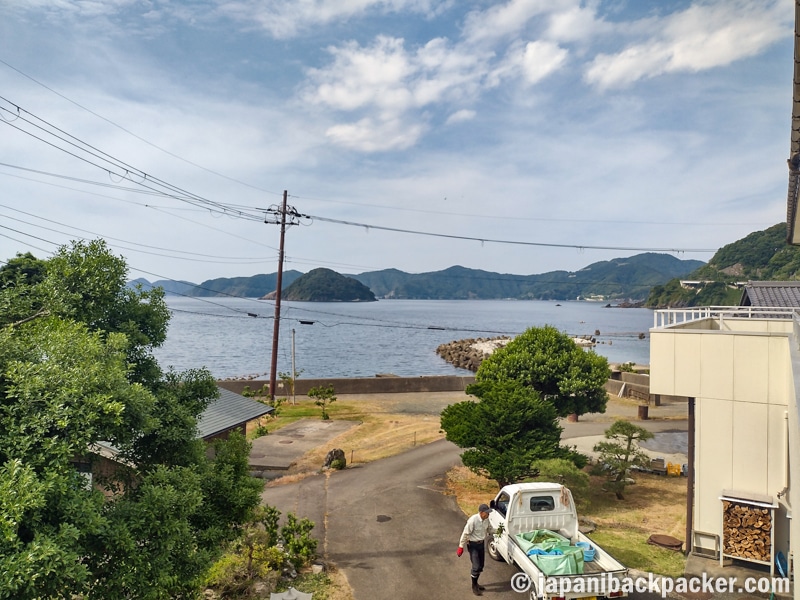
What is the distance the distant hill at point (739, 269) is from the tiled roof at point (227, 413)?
114 metres

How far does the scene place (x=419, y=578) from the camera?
1160cm

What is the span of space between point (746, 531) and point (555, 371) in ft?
28.5

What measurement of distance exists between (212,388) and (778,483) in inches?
486

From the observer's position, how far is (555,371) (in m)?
19.5

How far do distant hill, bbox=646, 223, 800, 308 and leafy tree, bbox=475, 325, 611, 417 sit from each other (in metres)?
106

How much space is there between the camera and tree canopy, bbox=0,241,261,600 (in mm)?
4832

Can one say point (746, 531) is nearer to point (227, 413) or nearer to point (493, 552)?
point (493, 552)

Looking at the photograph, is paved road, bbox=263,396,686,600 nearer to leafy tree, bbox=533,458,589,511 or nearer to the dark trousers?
the dark trousers

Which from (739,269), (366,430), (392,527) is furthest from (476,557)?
(739,269)

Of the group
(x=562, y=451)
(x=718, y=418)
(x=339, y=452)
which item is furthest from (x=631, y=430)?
(x=339, y=452)

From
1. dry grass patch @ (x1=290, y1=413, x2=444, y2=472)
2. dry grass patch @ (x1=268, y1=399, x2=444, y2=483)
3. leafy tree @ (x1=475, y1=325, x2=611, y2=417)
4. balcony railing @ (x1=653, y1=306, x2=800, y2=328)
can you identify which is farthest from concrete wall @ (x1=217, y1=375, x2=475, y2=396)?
balcony railing @ (x1=653, y1=306, x2=800, y2=328)

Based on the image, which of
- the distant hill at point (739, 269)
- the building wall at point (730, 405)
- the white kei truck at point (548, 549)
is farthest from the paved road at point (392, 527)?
the distant hill at point (739, 269)

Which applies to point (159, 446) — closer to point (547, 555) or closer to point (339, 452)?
point (547, 555)

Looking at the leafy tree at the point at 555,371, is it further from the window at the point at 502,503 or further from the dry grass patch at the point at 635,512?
the window at the point at 502,503
